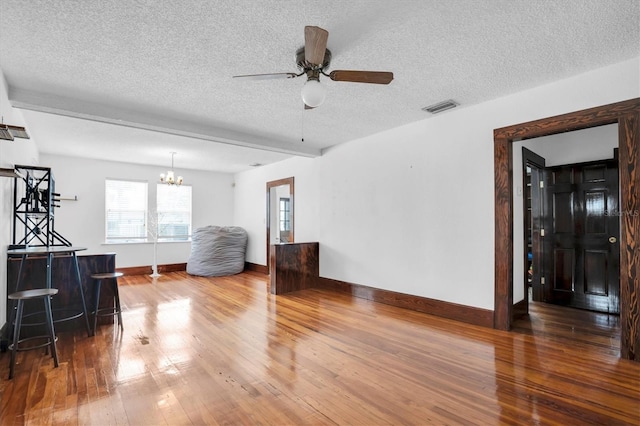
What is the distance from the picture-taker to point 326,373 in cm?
247

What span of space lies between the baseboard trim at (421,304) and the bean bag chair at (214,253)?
2.96 m

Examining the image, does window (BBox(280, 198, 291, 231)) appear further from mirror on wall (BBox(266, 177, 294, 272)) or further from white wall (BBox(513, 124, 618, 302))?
white wall (BBox(513, 124, 618, 302))

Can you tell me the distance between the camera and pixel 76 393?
7.13 feet

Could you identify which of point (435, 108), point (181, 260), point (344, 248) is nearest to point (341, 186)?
point (344, 248)

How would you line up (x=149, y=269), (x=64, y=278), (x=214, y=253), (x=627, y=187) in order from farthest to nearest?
(x=149, y=269) < (x=214, y=253) < (x=64, y=278) < (x=627, y=187)

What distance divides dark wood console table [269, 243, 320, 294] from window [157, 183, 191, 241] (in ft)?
12.3

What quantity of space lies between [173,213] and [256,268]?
2.56 meters

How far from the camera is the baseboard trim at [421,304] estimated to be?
11.9 feet

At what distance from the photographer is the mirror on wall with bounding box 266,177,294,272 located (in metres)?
7.07

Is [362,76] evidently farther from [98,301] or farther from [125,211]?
[125,211]

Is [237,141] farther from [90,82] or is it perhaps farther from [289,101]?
[90,82]

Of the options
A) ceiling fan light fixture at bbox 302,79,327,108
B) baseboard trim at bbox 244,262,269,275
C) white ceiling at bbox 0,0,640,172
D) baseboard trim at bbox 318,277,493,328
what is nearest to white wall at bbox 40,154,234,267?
baseboard trim at bbox 244,262,269,275

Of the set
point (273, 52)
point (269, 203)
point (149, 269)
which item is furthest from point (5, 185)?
point (269, 203)

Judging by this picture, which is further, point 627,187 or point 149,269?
point 149,269
